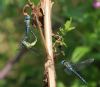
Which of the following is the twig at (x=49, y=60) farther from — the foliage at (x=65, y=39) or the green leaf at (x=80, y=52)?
the green leaf at (x=80, y=52)

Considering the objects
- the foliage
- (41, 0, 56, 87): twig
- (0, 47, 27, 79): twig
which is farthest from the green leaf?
(41, 0, 56, 87): twig

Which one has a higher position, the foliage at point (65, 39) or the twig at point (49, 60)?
the twig at point (49, 60)

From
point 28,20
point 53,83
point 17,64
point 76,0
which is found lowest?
point 17,64

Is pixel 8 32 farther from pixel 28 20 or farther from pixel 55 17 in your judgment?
pixel 28 20

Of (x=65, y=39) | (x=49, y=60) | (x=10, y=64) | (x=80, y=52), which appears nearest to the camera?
(x=49, y=60)

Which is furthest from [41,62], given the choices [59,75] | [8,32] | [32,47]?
[32,47]

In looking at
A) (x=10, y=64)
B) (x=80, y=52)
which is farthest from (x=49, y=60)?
(x=10, y=64)

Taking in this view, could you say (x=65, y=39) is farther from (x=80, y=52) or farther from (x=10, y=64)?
(x=10, y=64)

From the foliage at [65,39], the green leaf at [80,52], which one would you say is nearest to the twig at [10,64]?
the foliage at [65,39]

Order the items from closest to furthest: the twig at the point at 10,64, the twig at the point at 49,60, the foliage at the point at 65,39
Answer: the twig at the point at 49,60 → the foliage at the point at 65,39 → the twig at the point at 10,64
